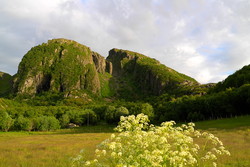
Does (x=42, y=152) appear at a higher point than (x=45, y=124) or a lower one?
higher

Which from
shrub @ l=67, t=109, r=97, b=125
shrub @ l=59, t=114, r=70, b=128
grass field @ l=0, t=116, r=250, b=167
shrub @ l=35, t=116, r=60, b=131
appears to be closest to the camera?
grass field @ l=0, t=116, r=250, b=167

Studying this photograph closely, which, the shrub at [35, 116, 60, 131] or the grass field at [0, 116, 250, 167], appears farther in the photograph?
the shrub at [35, 116, 60, 131]

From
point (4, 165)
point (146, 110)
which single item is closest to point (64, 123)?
point (146, 110)

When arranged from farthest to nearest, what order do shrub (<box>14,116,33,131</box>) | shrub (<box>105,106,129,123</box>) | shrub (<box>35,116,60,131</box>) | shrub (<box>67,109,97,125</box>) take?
shrub (<box>67,109,97,125</box>), shrub (<box>105,106,129,123</box>), shrub (<box>35,116,60,131</box>), shrub (<box>14,116,33,131</box>)

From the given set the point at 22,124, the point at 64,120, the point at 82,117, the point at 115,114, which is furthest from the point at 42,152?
the point at 82,117

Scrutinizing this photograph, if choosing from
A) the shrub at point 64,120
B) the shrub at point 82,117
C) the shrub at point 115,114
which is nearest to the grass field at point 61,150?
the shrub at point 115,114

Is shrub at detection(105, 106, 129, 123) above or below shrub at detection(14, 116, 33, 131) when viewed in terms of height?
above

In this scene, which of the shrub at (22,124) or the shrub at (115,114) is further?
the shrub at (115,114)

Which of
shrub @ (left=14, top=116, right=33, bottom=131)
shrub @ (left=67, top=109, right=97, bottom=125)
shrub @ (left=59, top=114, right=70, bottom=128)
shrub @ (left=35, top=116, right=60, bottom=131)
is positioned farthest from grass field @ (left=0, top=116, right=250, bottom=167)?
shrub @ (left=67, top=109, right=97, bottom=125)

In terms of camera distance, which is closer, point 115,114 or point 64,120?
point 115,114

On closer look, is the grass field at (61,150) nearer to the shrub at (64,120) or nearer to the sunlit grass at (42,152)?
the sunlit grass at (42,152)

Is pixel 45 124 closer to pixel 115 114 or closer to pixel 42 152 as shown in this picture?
pixel 115 114

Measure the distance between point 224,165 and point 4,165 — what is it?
59.5 feet

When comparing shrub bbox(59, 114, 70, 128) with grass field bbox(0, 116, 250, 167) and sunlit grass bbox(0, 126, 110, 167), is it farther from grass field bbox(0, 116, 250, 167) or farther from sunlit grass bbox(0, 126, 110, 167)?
sunlit grass bbox(0, 126, 110, 167)
